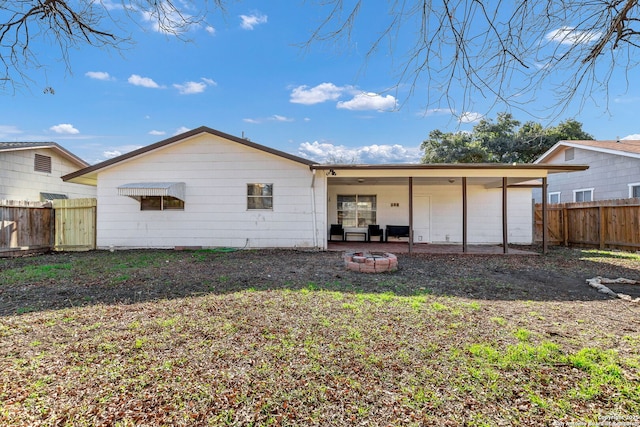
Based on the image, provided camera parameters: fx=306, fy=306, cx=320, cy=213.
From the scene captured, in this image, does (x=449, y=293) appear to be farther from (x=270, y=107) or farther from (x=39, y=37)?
(x=270, y=107)

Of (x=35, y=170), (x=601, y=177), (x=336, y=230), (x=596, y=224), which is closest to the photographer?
(x=596, y=224)

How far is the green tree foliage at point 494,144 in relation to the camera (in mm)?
22352

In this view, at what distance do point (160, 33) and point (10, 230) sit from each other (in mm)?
10476

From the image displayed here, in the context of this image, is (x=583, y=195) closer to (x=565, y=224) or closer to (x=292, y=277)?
(x=565, y=224)

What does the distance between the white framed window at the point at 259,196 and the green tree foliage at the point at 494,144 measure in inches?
691

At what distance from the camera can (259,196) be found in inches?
418

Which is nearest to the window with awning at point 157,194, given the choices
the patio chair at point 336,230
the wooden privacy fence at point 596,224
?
the patio chair at point 336,230

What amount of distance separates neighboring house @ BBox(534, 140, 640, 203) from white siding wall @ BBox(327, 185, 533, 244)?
3626 millimetres

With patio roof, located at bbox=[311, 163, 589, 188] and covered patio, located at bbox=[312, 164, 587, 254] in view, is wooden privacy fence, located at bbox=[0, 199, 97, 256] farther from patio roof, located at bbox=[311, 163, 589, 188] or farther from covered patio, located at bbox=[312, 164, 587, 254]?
covered patio, located at bbox=[312, 164, 587, 254]

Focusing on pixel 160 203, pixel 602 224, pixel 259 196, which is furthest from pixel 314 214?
pixel 602 224

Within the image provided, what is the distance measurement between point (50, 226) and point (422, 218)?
46.2 ft

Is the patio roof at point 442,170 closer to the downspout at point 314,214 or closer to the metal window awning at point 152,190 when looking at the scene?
the downspout at point 314,214

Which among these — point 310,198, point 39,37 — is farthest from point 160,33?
point 310,198

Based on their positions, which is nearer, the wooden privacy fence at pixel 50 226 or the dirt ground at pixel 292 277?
the dirt ground at pixel 292 277
